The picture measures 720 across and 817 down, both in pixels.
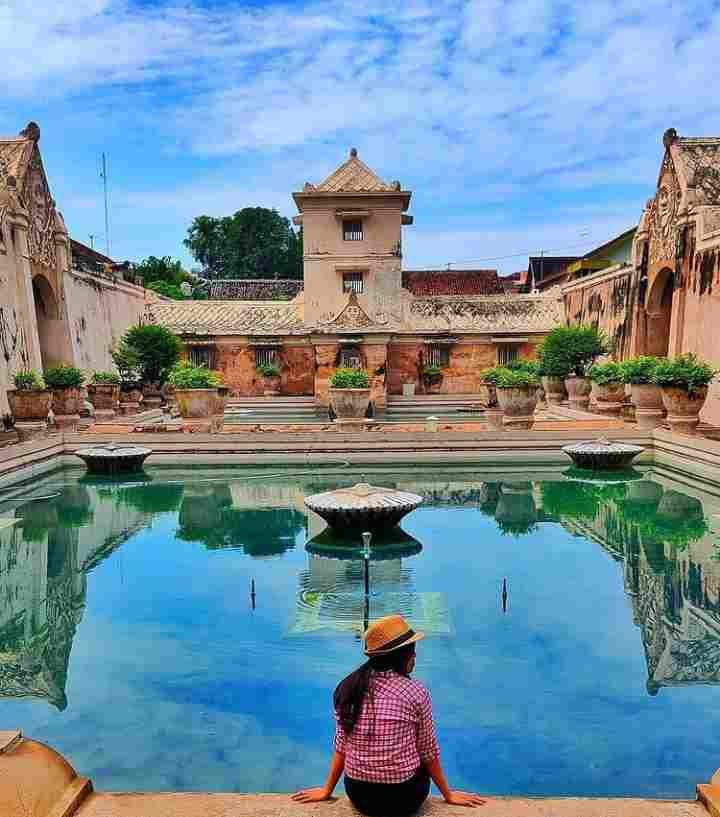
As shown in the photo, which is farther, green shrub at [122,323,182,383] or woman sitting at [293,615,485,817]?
green shrub at [122,323,182,383]

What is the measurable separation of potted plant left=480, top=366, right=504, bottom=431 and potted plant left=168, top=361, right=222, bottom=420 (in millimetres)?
5070

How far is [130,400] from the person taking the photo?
62.8 feet

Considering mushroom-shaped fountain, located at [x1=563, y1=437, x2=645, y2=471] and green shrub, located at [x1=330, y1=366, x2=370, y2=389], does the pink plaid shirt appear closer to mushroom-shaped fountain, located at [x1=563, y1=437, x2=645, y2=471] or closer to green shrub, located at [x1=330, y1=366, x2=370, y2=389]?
mushroom-shaped fountain, located at [x1=563, y1=437, x2=645, y2=471]

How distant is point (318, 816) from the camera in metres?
2.62

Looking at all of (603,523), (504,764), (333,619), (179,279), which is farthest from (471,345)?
(179,279)

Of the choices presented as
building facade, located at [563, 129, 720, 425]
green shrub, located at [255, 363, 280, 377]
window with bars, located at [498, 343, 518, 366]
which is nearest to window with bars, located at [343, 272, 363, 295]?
green shrub, located at [255, 363, 280, 377]

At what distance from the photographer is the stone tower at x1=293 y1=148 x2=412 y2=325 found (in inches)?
1019

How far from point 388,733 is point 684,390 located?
10.4 m

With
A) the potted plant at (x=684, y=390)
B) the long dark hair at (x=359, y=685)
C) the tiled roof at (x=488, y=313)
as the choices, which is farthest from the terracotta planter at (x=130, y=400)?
the long dark hair at (x=359, y=685)

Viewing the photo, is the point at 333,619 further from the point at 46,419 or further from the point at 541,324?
the point at 541,324

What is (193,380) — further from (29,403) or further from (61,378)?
(61,378)

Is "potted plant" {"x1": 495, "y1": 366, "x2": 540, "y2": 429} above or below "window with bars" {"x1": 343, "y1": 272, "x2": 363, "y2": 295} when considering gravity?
below

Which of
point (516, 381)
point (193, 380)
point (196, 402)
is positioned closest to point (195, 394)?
point (196, 402)

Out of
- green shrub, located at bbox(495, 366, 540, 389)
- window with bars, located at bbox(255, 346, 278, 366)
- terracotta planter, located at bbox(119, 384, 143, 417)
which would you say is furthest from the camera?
window with bars, located at bbox(255, 346, 278, 366)
